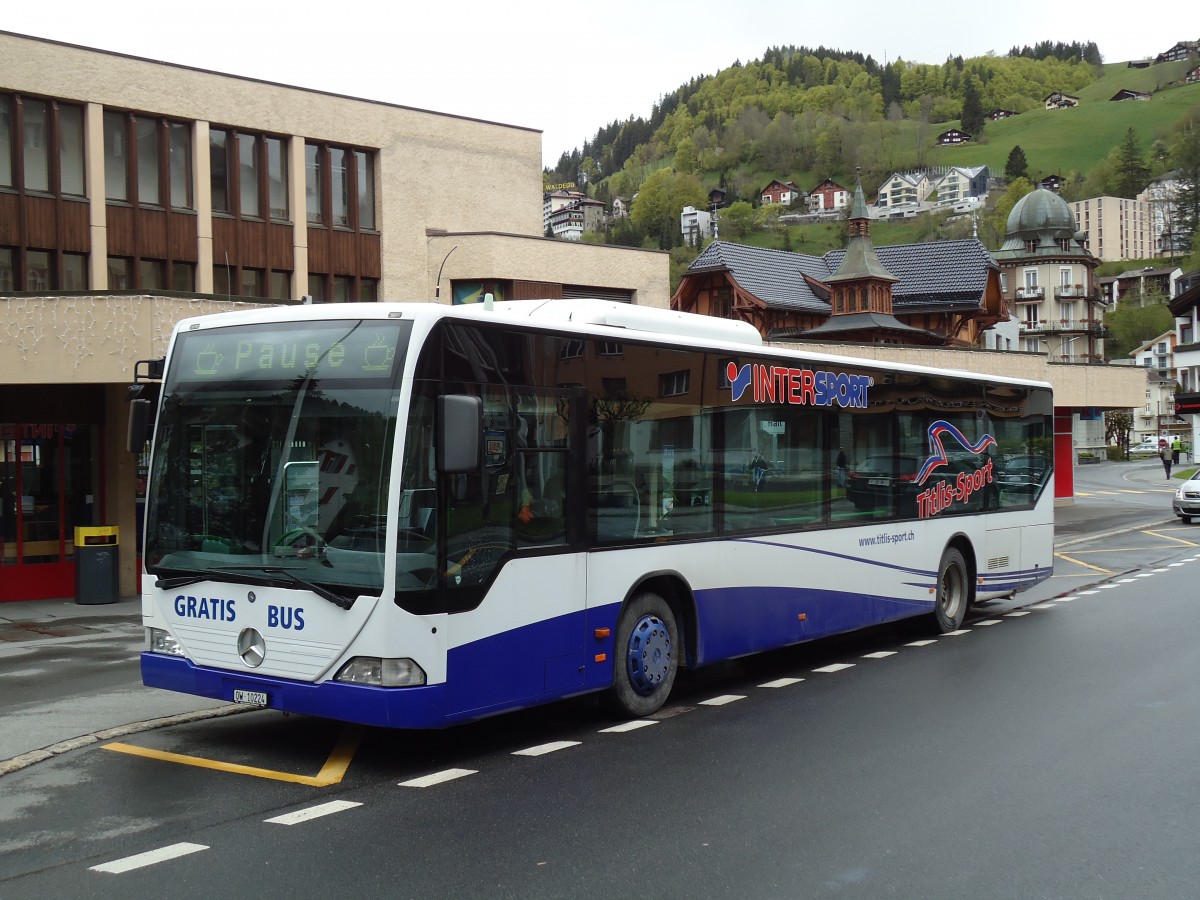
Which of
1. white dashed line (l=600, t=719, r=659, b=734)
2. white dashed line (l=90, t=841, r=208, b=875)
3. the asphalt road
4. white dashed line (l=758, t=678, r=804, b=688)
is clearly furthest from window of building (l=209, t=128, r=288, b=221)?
white dashed line (l=90, t=841, r=208, b=875)

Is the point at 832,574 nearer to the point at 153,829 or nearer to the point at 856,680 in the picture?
the point at 856,680

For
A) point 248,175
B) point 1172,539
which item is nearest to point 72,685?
point 248,175

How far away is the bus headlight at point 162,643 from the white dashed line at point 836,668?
5931 mm

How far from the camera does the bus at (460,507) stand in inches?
292

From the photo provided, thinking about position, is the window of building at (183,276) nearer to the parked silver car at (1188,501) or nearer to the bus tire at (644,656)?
the bus tire at (644,656)

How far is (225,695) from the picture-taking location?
8.02m

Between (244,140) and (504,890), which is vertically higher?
(244,140)

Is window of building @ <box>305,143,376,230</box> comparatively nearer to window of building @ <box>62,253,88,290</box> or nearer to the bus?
window of building @ <box>62,253,88,290</box>

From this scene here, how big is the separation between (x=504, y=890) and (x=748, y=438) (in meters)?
5.77

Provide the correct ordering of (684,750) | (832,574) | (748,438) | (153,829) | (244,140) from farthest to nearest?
(244,140), (832,574), (748,438), (684,750), (153,829)

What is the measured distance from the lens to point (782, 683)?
1098 cm

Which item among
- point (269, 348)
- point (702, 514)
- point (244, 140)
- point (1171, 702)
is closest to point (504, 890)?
point (269, 348)

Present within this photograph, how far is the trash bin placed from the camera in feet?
57.7

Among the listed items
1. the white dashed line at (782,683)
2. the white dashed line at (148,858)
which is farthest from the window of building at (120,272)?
the white dashed line at (148,858)
